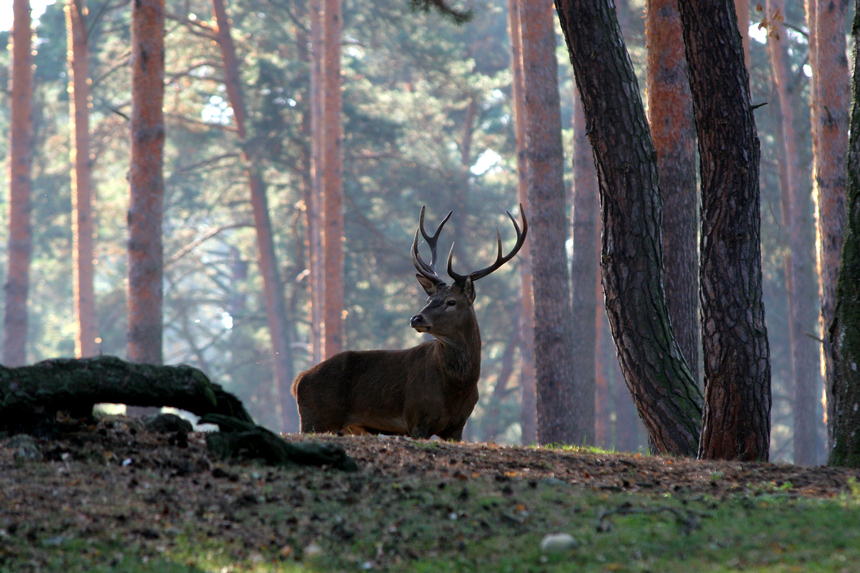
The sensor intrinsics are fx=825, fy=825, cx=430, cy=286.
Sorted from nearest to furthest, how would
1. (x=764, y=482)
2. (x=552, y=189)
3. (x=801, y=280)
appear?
1. (x=764, y=482)
2. (x=552, y=189)
3. (x=801, y=280)

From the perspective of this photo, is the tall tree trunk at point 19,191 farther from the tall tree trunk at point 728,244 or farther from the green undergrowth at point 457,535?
the green undergrowth at point 457,535

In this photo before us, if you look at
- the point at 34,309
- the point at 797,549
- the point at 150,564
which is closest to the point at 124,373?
the point at 150,564

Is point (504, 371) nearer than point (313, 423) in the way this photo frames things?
No

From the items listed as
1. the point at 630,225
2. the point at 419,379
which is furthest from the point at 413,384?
the point at 630,225

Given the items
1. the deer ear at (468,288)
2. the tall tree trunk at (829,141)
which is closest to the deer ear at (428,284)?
the deer ear at (468,288)

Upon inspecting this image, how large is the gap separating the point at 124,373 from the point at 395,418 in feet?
11.3

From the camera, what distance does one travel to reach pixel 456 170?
29.0m

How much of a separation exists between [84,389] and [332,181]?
13.6 meters

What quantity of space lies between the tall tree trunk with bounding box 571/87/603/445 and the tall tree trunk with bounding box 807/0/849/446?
12.8 feet

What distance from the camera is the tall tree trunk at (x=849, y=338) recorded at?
5.50m

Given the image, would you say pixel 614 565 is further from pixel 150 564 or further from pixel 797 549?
pixel 150 564

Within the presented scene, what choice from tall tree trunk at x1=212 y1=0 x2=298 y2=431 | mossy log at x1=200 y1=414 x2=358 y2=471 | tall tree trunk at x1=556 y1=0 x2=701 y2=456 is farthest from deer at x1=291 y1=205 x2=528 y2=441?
tall tree trunk at x1=212 y1=0 x2=298 y2=431

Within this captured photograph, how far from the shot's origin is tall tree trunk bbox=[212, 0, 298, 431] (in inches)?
982

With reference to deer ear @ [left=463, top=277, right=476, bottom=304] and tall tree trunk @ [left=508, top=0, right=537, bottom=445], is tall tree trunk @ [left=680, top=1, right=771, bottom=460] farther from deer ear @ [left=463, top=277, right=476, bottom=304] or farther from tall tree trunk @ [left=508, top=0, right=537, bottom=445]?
tall tree trunk @ [left=508, top=0, right=537, bottom=445]
